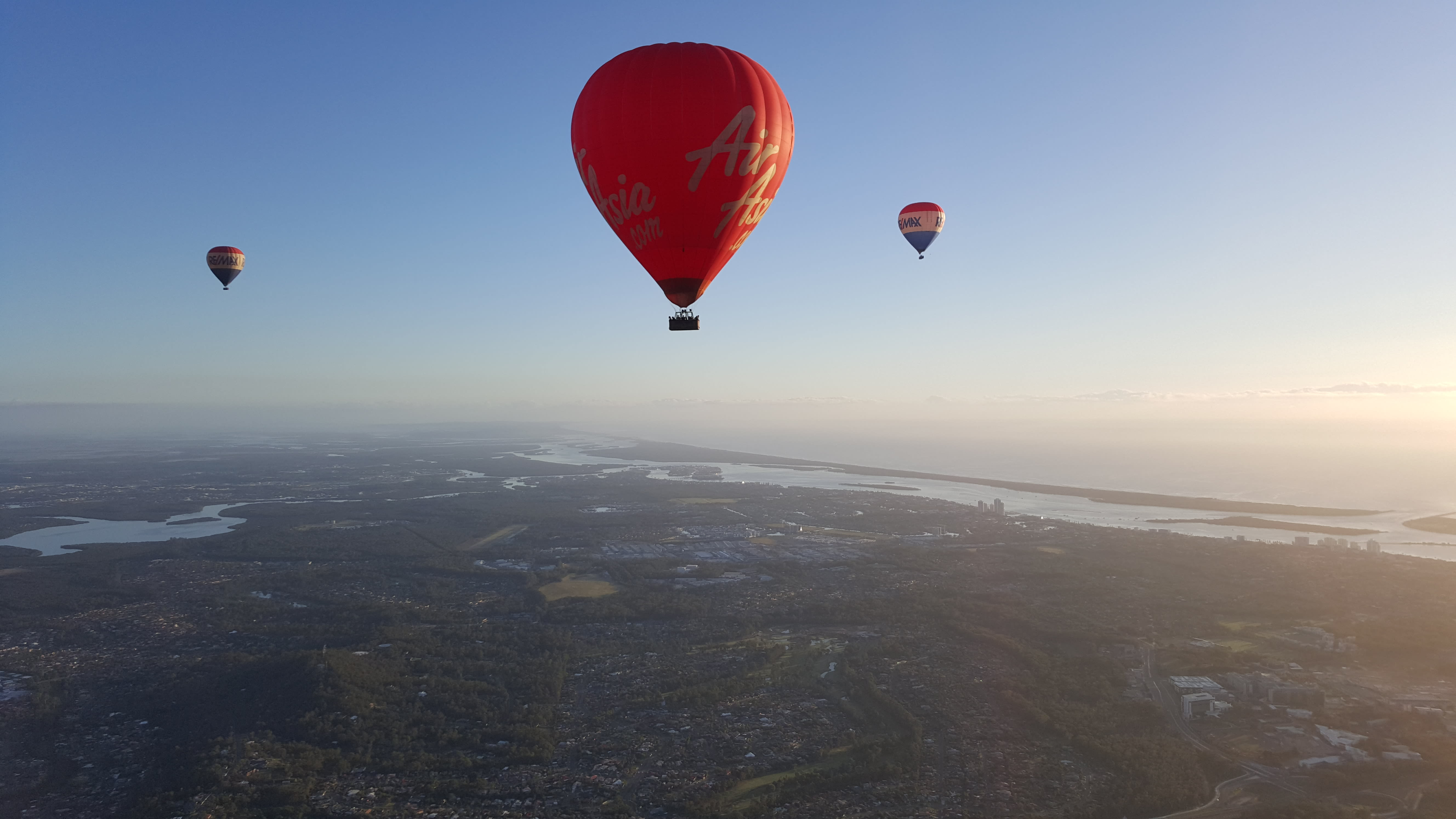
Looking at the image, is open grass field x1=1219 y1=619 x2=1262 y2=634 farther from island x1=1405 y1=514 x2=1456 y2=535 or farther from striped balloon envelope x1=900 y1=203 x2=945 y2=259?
island x1=1405 y1=514 x2=1456 y2=535

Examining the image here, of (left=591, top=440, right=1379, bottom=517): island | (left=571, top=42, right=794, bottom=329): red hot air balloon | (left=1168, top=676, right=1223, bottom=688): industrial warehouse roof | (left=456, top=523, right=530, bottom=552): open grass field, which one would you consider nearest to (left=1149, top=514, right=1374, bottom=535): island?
(left=591, top=440, right=1379, bottom=517): island

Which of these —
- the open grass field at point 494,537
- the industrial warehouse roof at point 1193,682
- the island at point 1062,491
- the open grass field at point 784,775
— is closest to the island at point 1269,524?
the island at point 1062,491

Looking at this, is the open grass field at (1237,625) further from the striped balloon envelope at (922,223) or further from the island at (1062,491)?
the island at (1062,491)

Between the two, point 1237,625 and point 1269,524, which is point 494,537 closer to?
point 1237,625

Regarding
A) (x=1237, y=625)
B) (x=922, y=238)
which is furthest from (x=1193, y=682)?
(x=922, y=238)

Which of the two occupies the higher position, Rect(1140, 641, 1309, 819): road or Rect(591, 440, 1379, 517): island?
Rect(591, 440, 1379, 517): island

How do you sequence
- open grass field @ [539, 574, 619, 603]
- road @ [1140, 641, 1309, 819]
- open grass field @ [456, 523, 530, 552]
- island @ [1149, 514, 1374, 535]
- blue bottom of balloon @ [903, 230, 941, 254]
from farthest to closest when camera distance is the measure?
1. island @ [1149, 514, 1374, 535]
2. open grass field @ [456, 523, 530, 552]
3. open grass field @ [539, 574, 619, 603]
4. blue bottom of balloon @ [903, 230, 941, 254]
5. road @ [1140, 641, 1309, 819]
